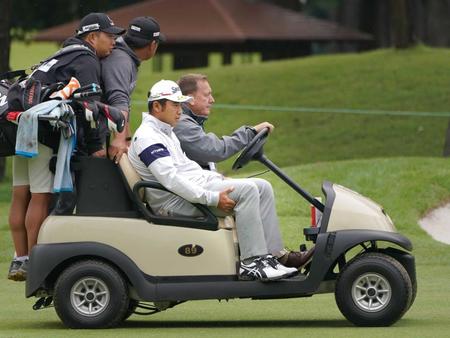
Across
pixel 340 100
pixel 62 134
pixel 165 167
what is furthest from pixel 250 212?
pixel 340 100

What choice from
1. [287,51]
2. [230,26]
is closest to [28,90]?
[230,26]

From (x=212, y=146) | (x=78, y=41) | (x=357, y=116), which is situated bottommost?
(x=357, y=116)

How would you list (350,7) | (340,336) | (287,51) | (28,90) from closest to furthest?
(340,336)
(28,90)
(287,51)
(350,7)

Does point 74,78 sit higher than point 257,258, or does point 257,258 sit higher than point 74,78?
point 74,78

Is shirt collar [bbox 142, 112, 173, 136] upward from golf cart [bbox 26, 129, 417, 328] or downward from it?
upward

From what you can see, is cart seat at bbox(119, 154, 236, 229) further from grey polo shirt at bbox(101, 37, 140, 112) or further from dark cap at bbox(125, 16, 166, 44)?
dark cap at bbox(125, 16, 166, 44)

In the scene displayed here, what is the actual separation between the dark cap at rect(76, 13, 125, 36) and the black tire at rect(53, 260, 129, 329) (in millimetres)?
1520

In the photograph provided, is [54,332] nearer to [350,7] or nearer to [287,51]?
[287,51]

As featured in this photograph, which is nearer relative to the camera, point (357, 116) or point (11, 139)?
point (11, 139)

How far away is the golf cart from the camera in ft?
29.0

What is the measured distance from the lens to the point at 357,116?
88.1 feet

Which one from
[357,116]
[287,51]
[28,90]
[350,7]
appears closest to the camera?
[28,90]

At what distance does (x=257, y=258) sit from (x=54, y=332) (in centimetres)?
128

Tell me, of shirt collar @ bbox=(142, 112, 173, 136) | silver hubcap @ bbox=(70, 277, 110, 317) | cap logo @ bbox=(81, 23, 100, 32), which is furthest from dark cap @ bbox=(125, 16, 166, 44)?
silver hubcap @ bbox=(70, 277, 110, 317)
